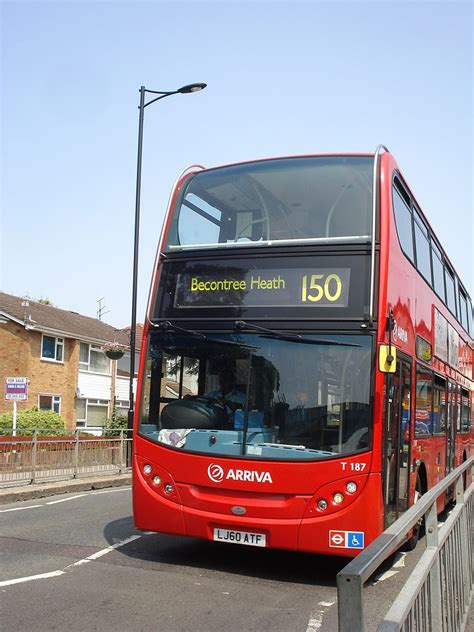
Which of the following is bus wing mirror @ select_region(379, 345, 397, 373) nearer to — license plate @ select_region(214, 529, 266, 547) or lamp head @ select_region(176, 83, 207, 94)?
license plate @ select_region(214, 529, 266, 547)

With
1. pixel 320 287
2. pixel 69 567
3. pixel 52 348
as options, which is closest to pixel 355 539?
pixel 320 287

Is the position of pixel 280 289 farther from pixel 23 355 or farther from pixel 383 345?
pixel 23 355

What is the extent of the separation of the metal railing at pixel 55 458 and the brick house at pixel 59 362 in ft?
51.2

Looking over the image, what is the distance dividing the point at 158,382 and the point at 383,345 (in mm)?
2542

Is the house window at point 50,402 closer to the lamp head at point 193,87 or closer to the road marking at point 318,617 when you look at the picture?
the lamp head at point 193,87

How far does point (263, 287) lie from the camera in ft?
25.0

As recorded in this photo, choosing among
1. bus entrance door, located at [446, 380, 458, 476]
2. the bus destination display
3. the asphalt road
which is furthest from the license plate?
bus entrance door, located at [446, 380, 458, 476]

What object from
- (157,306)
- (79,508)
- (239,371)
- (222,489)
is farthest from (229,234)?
(79,508)

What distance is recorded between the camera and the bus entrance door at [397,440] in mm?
7262

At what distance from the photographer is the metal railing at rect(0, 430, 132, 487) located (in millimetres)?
14727

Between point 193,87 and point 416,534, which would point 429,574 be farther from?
point 193,87

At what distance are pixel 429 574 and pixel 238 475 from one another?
3599 mm

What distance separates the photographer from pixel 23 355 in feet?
113

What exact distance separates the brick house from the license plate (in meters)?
27.8
